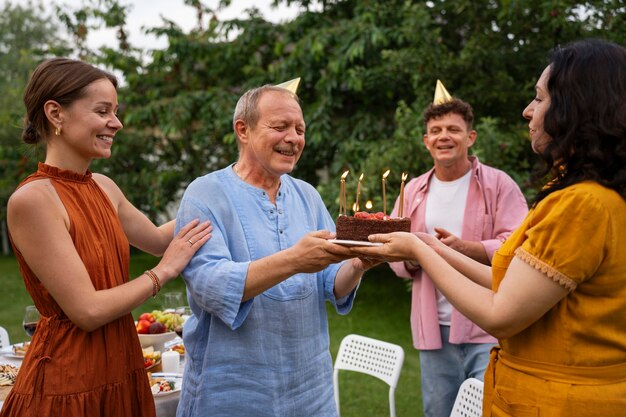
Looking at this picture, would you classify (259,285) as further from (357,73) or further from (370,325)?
(370,325)

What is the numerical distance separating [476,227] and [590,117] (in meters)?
2.15

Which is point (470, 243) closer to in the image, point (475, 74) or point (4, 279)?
point (475, 74)

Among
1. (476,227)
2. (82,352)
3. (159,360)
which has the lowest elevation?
(159,360)

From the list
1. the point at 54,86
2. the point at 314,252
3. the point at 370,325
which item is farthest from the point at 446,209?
the point at 370,325

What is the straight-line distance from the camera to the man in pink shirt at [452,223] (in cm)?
403

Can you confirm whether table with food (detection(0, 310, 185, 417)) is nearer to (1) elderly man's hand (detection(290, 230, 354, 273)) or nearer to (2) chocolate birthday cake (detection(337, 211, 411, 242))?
(1) elderly man's hand (detection(290, 230, 354, 273))

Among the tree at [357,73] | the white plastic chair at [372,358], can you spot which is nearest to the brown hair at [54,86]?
the white plastic chair at [372,358]

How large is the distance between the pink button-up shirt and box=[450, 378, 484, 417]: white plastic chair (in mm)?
813

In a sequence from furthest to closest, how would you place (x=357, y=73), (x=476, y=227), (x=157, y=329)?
(x=357, y=73) → (x=476, y=227) → (x=157, y=329)

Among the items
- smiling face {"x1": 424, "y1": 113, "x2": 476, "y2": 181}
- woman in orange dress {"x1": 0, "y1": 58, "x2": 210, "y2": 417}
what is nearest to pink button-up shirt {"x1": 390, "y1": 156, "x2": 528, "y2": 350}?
smiling face {"x1": 424, "y1": 113, "x2": 476, "y2": 181}

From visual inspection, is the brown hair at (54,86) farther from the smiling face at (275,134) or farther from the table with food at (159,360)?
the table with food at (159,360)

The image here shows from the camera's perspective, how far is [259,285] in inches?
91.7

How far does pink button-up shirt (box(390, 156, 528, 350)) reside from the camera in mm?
3994

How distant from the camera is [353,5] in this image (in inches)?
380
